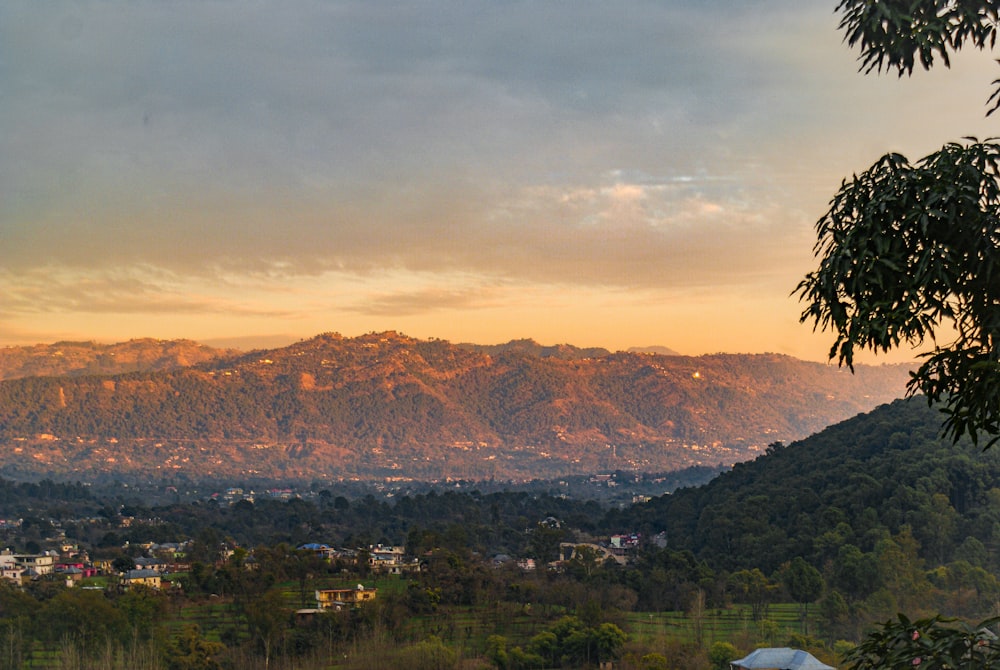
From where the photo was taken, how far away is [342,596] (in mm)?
49094

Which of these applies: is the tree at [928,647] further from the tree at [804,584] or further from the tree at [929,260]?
the tree at [804,584]

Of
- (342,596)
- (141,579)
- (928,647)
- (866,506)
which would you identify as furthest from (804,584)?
(928,647)

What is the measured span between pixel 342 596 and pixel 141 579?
10.8 metres

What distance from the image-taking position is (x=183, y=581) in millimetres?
50906

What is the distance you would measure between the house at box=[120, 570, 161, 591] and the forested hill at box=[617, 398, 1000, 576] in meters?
26.9

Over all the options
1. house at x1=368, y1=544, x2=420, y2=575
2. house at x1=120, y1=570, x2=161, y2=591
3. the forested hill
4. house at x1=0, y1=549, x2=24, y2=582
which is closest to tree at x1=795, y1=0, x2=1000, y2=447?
the forested hill

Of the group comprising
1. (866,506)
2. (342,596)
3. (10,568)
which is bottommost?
(10,568)

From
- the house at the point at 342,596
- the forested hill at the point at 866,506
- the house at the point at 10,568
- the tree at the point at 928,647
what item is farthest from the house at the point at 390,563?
the tree at the point at 928,647

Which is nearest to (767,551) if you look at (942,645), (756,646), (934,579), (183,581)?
(934,579)

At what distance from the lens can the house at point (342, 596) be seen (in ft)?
154

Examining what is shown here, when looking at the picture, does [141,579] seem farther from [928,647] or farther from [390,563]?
[928,647]

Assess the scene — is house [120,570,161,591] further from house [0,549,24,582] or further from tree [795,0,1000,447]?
tree [795,0,1000,447]

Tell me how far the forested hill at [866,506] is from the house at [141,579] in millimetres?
26876

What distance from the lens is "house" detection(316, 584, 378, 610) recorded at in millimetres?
47000
